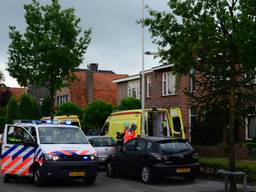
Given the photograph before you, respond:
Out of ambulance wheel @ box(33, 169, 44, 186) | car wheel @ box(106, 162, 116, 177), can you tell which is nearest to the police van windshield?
ambulance wheel @ box(33, 169, 44, 186)

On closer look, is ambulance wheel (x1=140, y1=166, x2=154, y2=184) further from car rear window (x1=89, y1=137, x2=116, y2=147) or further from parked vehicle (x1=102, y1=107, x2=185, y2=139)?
parked vehicle (x1=102, y1=107, x2=185, y2=139)

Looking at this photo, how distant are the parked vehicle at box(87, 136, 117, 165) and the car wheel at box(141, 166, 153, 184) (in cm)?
441

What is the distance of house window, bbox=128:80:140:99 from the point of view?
4306 cm

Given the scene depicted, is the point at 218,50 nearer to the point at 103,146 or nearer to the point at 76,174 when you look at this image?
the point at 76,174

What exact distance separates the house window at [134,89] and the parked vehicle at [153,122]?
18614mm

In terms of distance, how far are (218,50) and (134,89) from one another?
30963 mm

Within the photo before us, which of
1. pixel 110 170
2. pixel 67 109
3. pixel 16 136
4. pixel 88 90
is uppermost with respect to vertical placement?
pixel 88 90

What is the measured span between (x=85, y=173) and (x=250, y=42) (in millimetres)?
6051

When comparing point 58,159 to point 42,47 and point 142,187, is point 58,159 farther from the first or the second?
point 42,47

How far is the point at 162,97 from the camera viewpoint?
124 ft

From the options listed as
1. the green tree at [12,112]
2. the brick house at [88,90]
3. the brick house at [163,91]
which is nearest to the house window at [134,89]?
the brick house at [163,91]

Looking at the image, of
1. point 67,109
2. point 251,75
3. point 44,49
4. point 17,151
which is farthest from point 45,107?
point 251,75

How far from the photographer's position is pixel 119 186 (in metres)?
15.0

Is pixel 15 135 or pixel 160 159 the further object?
pixel 15 135
